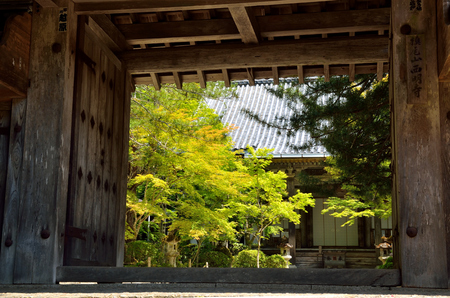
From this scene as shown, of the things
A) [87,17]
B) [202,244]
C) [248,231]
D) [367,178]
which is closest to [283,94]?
[367,178]

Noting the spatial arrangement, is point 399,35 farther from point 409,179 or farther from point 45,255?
point 45,255

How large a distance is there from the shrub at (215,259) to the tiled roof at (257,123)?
10.1 feet

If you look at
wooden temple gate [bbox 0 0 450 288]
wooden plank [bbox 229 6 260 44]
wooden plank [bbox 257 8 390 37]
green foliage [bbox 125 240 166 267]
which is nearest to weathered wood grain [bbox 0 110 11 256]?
wooden temple gate [bbox 0 0 450 288]

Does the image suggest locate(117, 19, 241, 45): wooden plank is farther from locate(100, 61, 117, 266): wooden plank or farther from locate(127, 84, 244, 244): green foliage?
locate(127, 84, 244, 244): green foliage

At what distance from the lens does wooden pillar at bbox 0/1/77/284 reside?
3385 mm

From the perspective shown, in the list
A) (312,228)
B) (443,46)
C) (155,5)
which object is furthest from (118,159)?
(312,228)

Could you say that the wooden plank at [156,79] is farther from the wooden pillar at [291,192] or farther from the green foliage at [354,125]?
the wooden pillar at [291,192]

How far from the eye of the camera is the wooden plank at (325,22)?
14.7 feet

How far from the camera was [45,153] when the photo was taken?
11.6 feet

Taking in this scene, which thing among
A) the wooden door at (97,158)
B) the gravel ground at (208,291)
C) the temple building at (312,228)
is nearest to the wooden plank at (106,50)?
the wooden door at (97,158)

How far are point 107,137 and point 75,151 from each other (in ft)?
2.93

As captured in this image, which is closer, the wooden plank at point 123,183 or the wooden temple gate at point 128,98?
the wooden temple gate at point 128,98

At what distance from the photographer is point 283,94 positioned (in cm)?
770

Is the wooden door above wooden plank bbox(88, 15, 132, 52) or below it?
below
